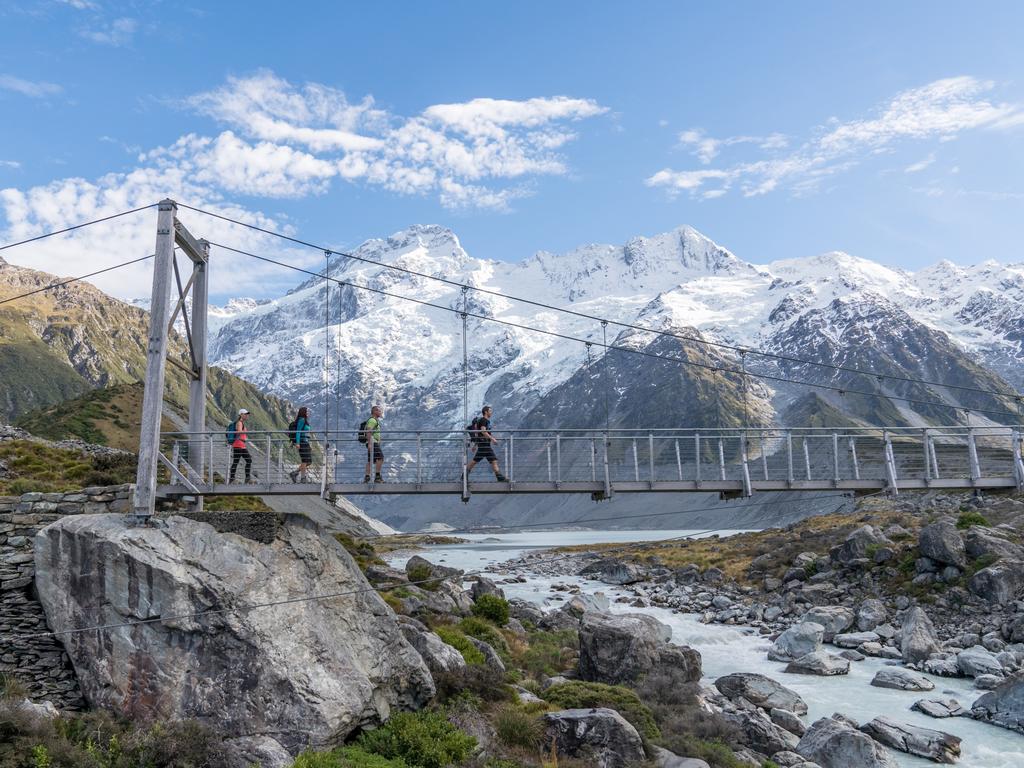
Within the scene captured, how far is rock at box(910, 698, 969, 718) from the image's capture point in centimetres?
2130

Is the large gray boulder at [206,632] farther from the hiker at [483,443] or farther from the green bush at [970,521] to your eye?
the green bush at [970,521]

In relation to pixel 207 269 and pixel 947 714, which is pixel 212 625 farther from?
pixel 947 714

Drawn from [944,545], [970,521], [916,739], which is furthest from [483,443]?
[970,521]

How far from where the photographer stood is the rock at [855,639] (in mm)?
29177

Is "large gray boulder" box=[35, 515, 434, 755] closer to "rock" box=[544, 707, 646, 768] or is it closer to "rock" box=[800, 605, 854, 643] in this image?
"rock" box=[544, 707, 646, 768]

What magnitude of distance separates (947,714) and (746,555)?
3170 centimetres

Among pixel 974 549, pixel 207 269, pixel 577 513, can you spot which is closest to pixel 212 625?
pixel 207 269

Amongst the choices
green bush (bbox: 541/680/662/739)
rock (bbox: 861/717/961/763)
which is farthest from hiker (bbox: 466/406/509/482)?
rock (bbox: 861/717/961/763)

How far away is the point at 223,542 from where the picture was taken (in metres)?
15.8

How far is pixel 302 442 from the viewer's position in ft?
56.9

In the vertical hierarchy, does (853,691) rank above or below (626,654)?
below

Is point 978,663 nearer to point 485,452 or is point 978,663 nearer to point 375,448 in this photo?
point 485,452

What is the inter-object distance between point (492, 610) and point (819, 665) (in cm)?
1161

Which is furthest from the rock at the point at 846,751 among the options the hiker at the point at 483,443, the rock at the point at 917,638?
the rock at the point at 917,638
